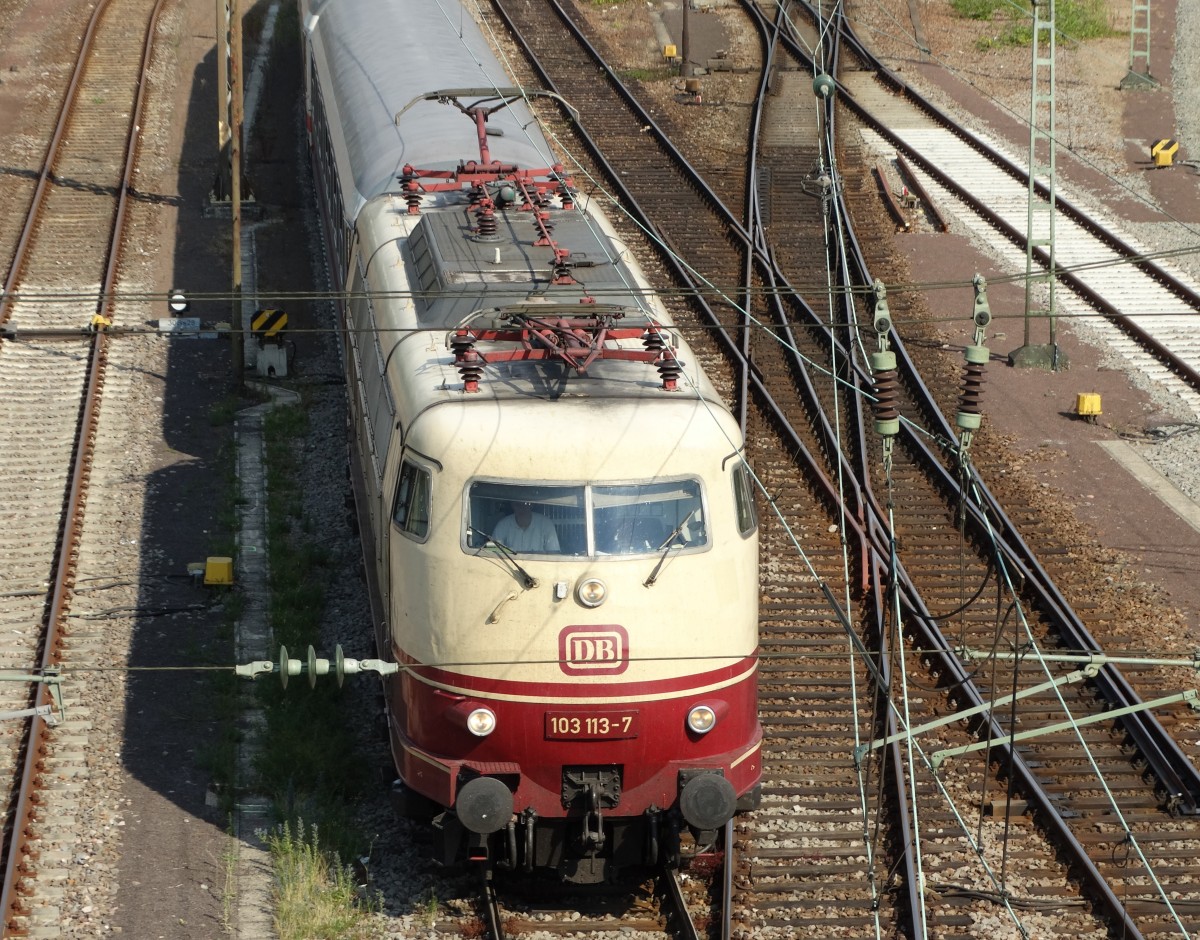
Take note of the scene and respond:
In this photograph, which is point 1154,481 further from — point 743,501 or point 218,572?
point 218,572

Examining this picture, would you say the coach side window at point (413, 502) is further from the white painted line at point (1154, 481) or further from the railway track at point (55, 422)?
the white painted line at point (1154, 481)

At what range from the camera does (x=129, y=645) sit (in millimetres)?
14398

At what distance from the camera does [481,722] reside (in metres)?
10.3

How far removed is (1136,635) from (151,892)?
8675 millimetres

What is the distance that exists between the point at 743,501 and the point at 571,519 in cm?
120

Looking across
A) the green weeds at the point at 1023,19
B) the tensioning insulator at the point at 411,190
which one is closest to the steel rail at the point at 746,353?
the tensioning insulator at the point at 411,190

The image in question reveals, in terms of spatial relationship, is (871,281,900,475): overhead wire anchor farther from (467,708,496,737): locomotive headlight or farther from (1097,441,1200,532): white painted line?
(1097,441,1200,532): white painted line

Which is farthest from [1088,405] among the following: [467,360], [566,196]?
[467,360]

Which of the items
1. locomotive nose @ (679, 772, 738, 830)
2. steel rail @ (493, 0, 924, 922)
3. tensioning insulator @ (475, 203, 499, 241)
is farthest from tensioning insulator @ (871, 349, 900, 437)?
tensioning insulator @ (475, 203, 499, 241)

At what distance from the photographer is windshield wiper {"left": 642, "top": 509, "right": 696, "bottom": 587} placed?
10.1m

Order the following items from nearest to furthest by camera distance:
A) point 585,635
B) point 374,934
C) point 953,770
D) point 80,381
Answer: point 585,635
point 374,934
point 953,770
point 80,381

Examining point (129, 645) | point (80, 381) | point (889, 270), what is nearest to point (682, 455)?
point (129, 645)

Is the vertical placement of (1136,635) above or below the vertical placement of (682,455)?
below

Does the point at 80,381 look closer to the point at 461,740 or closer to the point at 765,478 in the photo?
the point at 765,478
